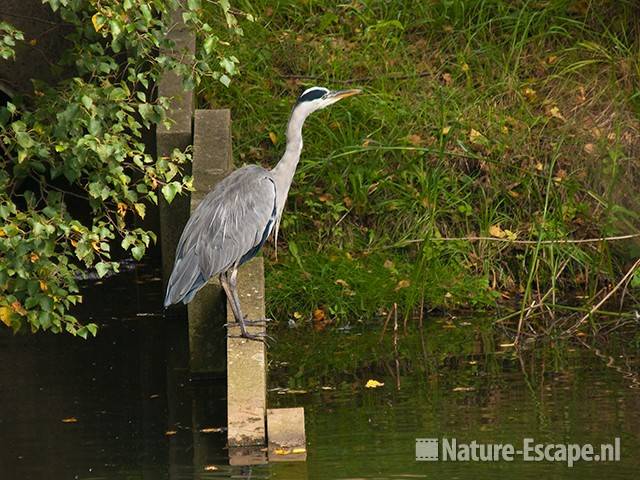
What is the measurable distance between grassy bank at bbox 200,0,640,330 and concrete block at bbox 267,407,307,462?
2695 mm

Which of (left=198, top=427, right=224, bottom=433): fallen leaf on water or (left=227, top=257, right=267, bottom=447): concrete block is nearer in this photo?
(left=227, top=257, right=267, bottom=447): concrete block

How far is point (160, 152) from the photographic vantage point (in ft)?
30.1

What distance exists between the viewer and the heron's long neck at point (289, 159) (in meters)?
8.23

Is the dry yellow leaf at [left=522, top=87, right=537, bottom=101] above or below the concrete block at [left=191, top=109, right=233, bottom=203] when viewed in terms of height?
above

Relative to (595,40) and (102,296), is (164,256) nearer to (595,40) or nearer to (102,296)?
(102,296)

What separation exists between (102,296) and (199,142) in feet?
6.24

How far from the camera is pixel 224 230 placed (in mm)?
7832

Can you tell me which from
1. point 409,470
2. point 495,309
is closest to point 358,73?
point 495,309

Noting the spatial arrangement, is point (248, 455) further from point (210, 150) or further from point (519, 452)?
point (210, 150)

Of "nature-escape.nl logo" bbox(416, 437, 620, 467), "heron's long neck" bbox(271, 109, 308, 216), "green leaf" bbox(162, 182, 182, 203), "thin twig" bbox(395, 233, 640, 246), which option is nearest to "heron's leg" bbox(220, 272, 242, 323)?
"heron's long neck" bbox(271, 109, 308, 216)

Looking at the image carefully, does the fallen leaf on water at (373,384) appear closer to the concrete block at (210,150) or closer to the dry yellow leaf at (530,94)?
the concrete block at (210,150)

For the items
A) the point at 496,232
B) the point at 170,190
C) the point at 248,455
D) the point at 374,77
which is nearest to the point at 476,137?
the point at 496,232

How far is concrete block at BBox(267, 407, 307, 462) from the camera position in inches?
254

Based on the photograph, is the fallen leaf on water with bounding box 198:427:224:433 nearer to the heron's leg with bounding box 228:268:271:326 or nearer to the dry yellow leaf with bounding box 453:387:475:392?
the heron's leg with bounding box 228:268:271:326
